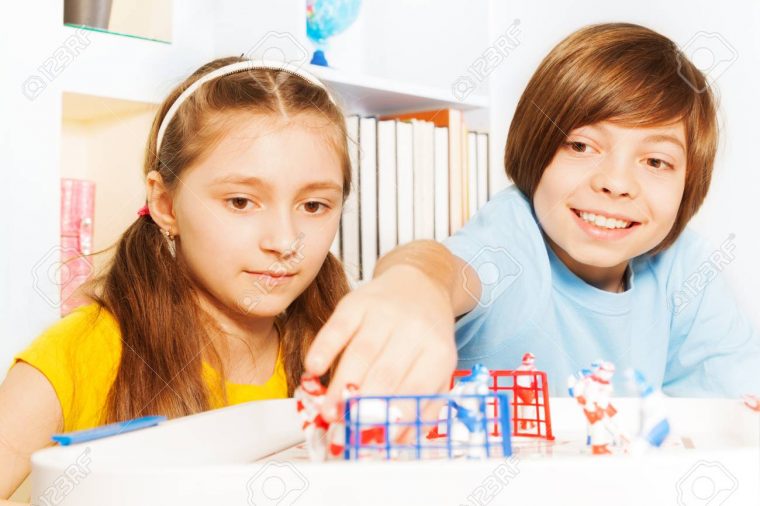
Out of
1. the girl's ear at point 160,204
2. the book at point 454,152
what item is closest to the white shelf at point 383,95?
the book at point 454,152

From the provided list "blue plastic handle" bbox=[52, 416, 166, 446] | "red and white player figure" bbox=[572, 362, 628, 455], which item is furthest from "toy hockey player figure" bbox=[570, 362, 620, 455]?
"blue plastic handle" bbox=[52, 416, 166, 446]

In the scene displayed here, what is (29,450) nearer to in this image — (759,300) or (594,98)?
(594,98)

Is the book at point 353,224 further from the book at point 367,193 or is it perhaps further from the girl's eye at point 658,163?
the girl's eye at point 658,163

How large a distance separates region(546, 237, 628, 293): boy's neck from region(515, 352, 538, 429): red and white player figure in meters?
0.49

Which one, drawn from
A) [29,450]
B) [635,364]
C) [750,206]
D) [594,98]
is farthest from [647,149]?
[29,450]

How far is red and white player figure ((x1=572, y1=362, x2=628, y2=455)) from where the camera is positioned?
1.68ft

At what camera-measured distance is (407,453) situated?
476 millimetres

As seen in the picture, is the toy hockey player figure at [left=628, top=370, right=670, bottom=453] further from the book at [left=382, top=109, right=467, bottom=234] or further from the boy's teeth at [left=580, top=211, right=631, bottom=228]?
the book at [left=382, top=109, right=467, bottom=234]

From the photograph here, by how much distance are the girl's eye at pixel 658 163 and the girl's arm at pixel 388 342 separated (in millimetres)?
613

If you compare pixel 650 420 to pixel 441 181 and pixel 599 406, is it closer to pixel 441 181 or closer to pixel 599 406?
pixel 599 406

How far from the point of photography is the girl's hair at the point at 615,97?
97cm

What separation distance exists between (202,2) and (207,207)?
23.3 inches

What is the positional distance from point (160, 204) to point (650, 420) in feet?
2.22

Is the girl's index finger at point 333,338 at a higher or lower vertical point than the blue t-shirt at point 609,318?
higher
